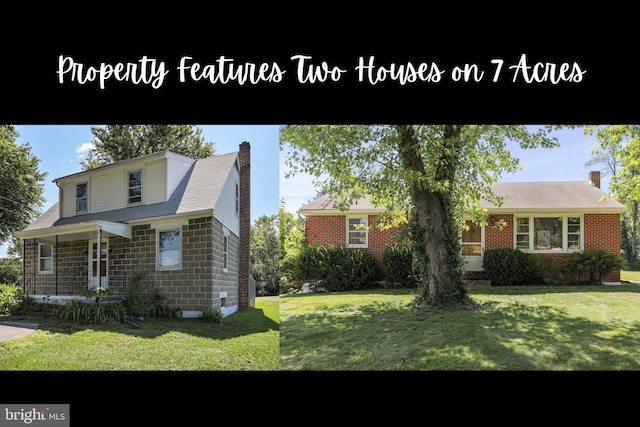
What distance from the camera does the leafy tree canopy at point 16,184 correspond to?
496cm

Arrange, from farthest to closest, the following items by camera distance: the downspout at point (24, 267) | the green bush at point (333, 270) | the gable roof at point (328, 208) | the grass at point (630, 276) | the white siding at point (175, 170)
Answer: the grass at point (630, 276) → the gable roof at point (328, 208) → the green bush at point (333, 270) → the white siding at point (175, 170) → the downspout at point (24, 267)

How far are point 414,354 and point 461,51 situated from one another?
2.80m

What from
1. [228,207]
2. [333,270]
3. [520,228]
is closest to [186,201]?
[228,207]

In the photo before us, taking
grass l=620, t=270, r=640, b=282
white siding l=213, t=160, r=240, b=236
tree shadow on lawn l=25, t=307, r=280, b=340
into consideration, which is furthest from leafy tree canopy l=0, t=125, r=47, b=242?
grass l=620, t=270, r=640, b=282

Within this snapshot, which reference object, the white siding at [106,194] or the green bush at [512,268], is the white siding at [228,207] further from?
the green bush at [512,268]

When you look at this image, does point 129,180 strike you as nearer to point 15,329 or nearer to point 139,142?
point 139,142

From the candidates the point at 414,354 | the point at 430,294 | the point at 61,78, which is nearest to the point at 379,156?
the point at 430,294

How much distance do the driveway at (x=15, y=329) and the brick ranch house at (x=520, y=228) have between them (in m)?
6.39

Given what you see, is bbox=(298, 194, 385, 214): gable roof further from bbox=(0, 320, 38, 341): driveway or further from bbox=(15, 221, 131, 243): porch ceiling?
bbox=(0, 320, 38, 341): driveway

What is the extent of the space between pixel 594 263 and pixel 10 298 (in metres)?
11.3

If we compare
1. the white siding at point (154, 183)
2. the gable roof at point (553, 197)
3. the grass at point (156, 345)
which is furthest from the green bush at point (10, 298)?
the gable roof at point (553, 197)
